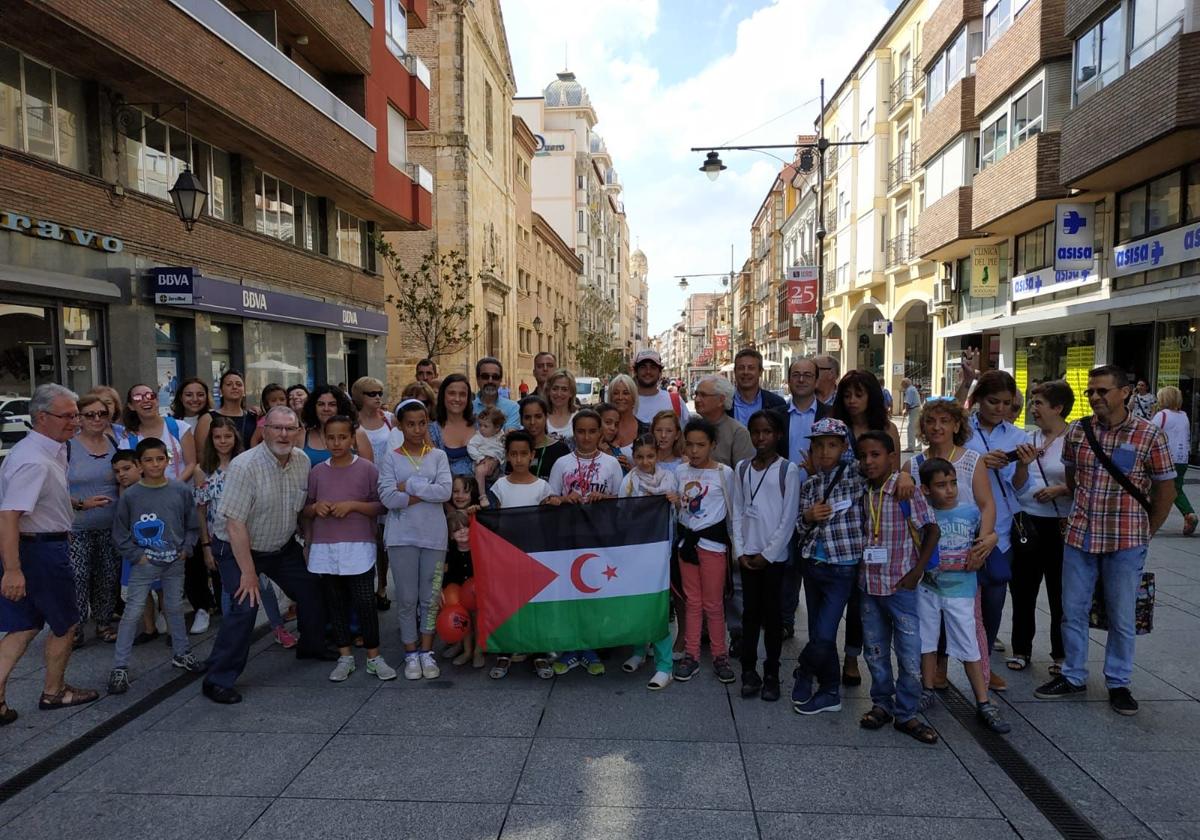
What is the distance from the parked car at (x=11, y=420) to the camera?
9961 millimetres

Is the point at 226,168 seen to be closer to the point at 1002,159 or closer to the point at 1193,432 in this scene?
the point at 1002,159

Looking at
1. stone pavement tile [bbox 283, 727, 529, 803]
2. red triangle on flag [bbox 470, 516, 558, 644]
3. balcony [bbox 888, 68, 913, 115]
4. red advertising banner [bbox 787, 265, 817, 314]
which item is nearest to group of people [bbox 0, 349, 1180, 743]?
red triangle on flag [bbox 470, 516, 558, 644]

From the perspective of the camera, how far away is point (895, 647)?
14.0ft

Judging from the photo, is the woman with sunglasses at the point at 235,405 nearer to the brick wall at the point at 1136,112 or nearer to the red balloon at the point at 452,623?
the red balloon at the point at 452,623

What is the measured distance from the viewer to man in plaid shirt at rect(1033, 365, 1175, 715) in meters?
4.46

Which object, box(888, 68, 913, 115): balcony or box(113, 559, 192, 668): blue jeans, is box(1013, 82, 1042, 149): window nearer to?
box(888, 68, 913, 115): balcony

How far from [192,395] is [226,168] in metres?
11.0

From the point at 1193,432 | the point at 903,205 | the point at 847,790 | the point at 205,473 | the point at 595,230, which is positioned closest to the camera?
the point at 847,790

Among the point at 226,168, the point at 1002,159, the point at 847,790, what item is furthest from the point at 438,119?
the point at 847,790

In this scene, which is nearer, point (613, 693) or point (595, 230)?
point (613, 693)

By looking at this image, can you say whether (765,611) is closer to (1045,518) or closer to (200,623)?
(1045,518)

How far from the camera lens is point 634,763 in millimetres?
3988

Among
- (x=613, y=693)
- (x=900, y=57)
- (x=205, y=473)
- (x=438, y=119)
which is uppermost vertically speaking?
(x=900, y=57)

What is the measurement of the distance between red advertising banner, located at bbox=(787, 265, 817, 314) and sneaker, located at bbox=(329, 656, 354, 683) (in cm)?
2163
